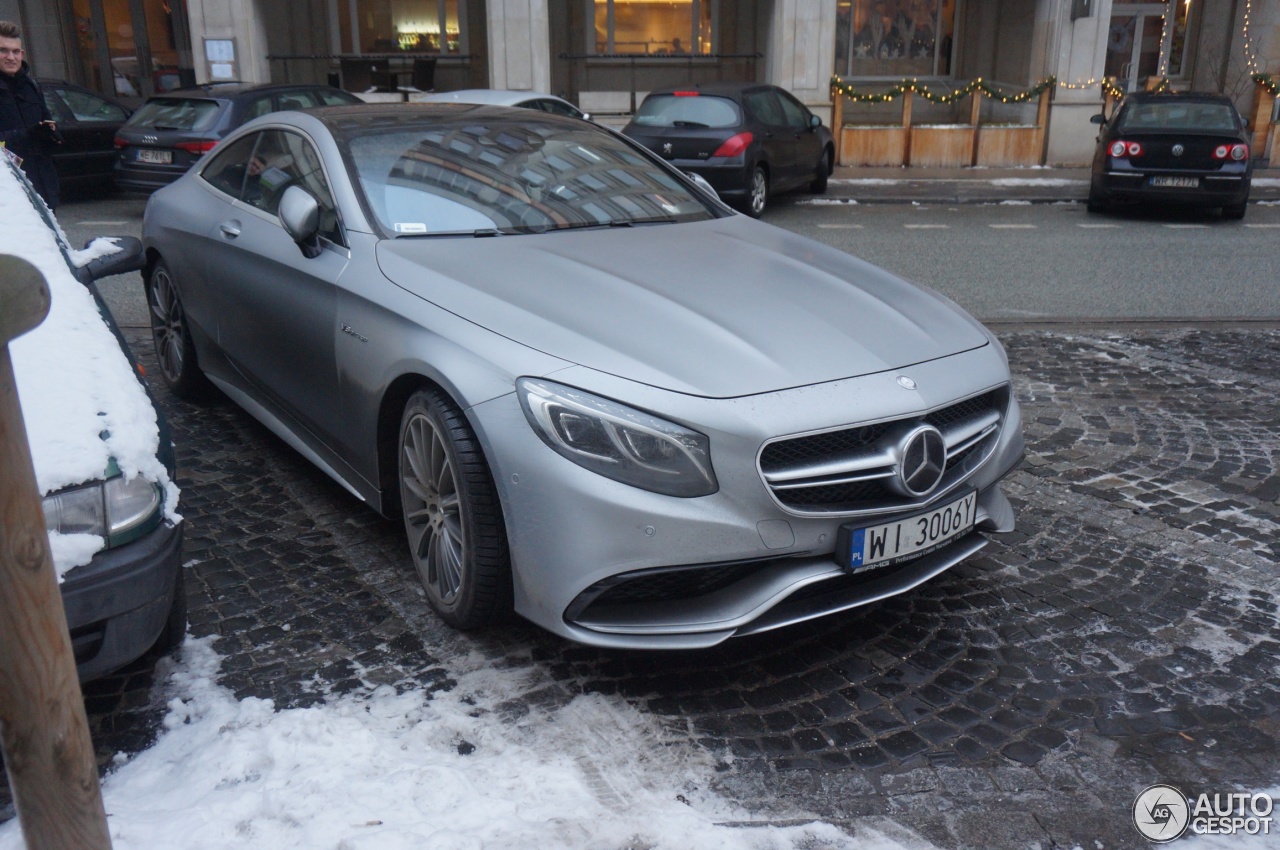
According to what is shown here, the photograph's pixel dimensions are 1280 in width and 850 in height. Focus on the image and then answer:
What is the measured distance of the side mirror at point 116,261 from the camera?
3938mm

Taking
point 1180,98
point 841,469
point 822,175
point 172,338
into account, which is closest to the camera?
point 841,469

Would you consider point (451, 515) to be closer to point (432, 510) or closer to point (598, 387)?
point (432, 510)

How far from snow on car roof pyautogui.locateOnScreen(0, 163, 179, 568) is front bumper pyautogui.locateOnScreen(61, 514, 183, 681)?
0.16 meters

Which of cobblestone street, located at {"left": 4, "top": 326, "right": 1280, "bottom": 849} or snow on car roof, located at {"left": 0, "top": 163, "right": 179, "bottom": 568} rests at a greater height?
snow on car roof, located at {"left": 0, "top": 163, "right": 179, "bottom": 568}

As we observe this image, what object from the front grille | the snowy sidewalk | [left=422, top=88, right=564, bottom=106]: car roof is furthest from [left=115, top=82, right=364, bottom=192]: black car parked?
the front grille

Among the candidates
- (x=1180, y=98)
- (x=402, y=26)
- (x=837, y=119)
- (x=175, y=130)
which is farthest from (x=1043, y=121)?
(x=175, y=130)

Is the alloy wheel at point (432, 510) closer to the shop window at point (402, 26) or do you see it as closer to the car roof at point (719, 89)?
the car roof at point (719, 89)

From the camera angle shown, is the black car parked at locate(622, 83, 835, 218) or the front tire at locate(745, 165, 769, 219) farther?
the front tire at locate(745, 165, 769, 219)

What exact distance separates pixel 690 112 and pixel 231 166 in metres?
9.01

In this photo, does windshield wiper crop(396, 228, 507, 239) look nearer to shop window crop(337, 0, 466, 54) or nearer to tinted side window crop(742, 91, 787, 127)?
tinted side window crop(742, 91, 787, 127)

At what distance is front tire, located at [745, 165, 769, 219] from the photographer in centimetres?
1314

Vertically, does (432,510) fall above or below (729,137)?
below

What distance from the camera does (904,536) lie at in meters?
3.15

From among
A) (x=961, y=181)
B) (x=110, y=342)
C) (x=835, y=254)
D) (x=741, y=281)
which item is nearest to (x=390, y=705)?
(x=110, y=342)
